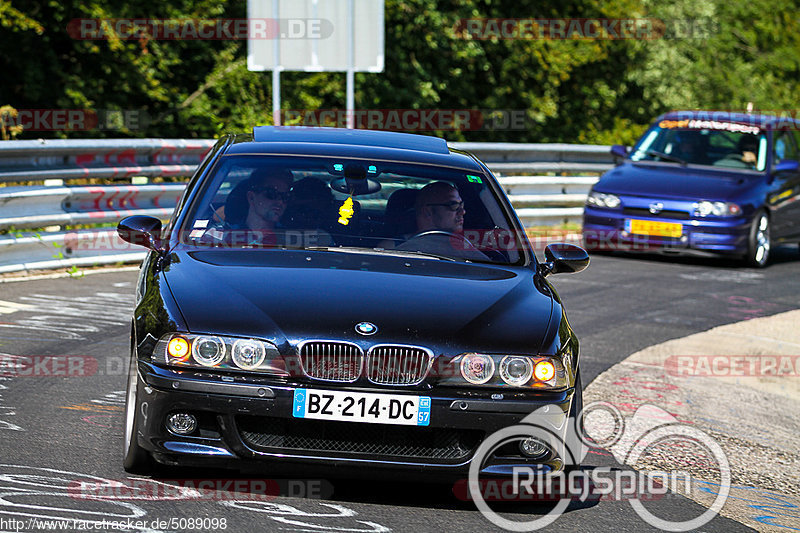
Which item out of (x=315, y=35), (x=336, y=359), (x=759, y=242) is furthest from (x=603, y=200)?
(x=336, y=359)

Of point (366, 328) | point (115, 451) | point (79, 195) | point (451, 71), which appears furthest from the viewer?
point (451, 71)

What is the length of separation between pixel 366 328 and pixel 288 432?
483mm

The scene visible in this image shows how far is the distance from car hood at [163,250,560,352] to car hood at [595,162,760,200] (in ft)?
31.1

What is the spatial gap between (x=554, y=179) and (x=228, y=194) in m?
12.2

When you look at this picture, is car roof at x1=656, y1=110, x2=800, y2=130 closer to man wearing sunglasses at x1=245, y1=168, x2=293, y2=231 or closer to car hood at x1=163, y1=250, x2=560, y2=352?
man wearing sunglasses at x1=245, y1=168, x2=293, y2=231

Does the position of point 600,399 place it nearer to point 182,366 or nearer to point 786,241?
point 182,366

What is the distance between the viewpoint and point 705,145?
16375 mm

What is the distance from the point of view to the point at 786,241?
644 inches

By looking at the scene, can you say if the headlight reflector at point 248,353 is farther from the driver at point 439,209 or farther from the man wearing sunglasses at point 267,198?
the driver at point 439,209

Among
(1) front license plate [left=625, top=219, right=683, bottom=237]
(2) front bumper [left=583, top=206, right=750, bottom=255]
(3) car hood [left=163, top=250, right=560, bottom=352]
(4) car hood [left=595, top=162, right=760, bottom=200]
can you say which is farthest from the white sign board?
(3) car hood [left=163, top=250, right=560, bottom=352]

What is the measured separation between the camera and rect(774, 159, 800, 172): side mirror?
626 inches

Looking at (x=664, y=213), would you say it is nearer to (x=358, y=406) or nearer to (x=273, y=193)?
(x=273, y=193)

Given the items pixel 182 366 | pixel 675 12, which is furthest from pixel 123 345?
pixel 675 12

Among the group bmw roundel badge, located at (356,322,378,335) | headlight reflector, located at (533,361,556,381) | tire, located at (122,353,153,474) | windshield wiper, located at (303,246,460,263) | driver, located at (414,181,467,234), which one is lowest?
tire, located at (122,353,153,474)
